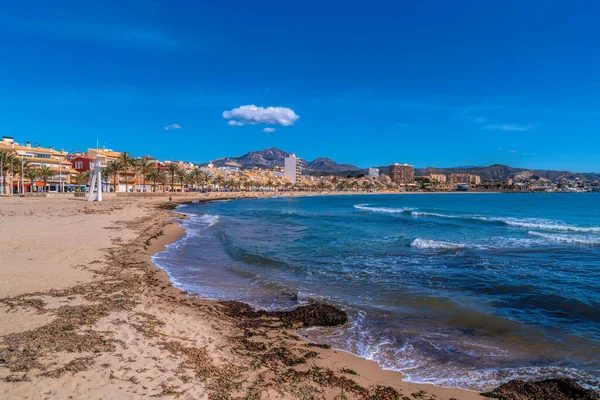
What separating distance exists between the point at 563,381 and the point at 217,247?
15327mm

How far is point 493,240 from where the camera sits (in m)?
21.0

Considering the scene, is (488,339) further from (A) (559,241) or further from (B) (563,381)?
(A) (559,241)

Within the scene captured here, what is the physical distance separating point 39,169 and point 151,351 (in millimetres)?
66204

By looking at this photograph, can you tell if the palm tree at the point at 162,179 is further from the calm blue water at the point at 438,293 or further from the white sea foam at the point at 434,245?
the white sea foam at the point at 434,245

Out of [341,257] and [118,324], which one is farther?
[341,257]

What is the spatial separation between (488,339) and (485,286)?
14.4 ft

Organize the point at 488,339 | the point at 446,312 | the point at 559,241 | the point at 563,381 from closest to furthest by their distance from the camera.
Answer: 1. the point at 563,381
2. the point at 488,339
3. the point at 446,312
4. the point at 559,241

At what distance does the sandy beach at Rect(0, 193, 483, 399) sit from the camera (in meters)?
4.24

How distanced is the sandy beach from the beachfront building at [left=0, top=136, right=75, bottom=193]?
58.1 meters

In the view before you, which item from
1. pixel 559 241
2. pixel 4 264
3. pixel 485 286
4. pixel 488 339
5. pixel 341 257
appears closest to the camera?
pixel 488 339

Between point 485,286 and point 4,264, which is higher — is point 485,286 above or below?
below

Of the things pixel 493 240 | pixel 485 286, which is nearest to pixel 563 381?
pixel 485 286

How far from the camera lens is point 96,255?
12523mm

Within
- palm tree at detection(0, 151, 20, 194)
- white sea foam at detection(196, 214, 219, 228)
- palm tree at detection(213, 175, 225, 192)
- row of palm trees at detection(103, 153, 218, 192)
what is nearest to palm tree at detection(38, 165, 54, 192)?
palm tree at detection(0, 151, 20, 194)
